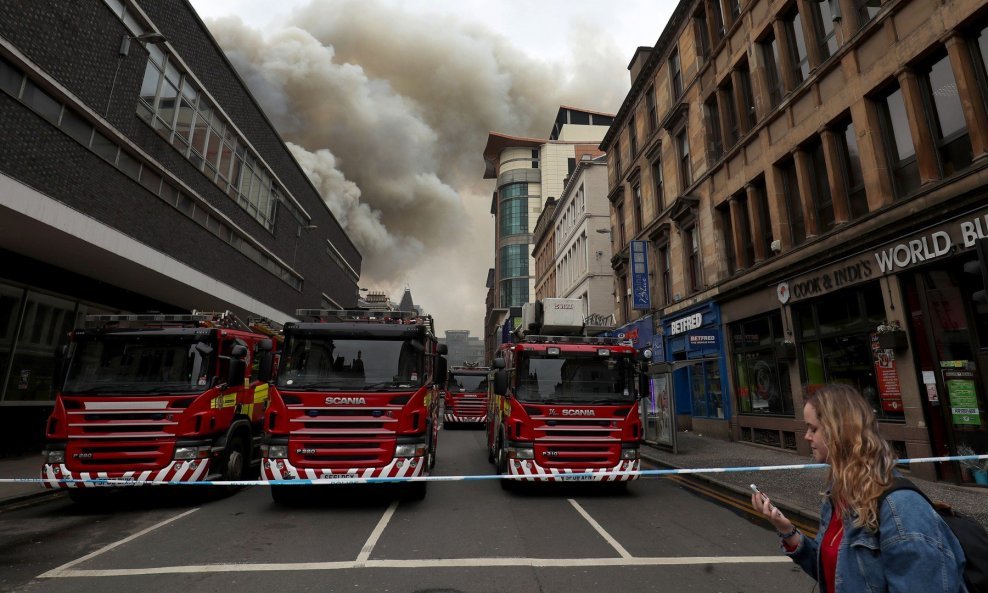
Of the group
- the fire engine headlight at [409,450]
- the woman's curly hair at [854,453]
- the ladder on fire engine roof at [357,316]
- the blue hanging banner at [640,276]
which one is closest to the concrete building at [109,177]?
the ladder on fire engine roof at [357,316]

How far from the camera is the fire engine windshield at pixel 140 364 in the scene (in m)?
7.70

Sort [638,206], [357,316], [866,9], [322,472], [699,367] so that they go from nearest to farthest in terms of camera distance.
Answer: [322,472] → [357,316] → [866,9] → [699,367] → [638,206]

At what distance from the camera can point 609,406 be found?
8602mm

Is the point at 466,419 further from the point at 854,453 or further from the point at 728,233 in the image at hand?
the point at 854,453

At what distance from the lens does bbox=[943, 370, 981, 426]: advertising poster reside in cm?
878

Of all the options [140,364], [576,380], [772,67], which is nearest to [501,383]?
[576,380]

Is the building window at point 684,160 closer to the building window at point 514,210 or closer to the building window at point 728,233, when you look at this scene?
the building window at point 728,233

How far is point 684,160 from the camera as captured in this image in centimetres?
2031

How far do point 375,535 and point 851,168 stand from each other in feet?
44.8

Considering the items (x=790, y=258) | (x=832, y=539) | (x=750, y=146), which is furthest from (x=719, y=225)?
(x=832, y=539)

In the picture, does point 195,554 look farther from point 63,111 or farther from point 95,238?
point 63,111

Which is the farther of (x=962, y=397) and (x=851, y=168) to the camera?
(x=851, y=168)

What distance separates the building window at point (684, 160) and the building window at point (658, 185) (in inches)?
64.5

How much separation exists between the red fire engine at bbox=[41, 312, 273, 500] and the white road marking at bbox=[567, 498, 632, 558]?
570 centimetres
